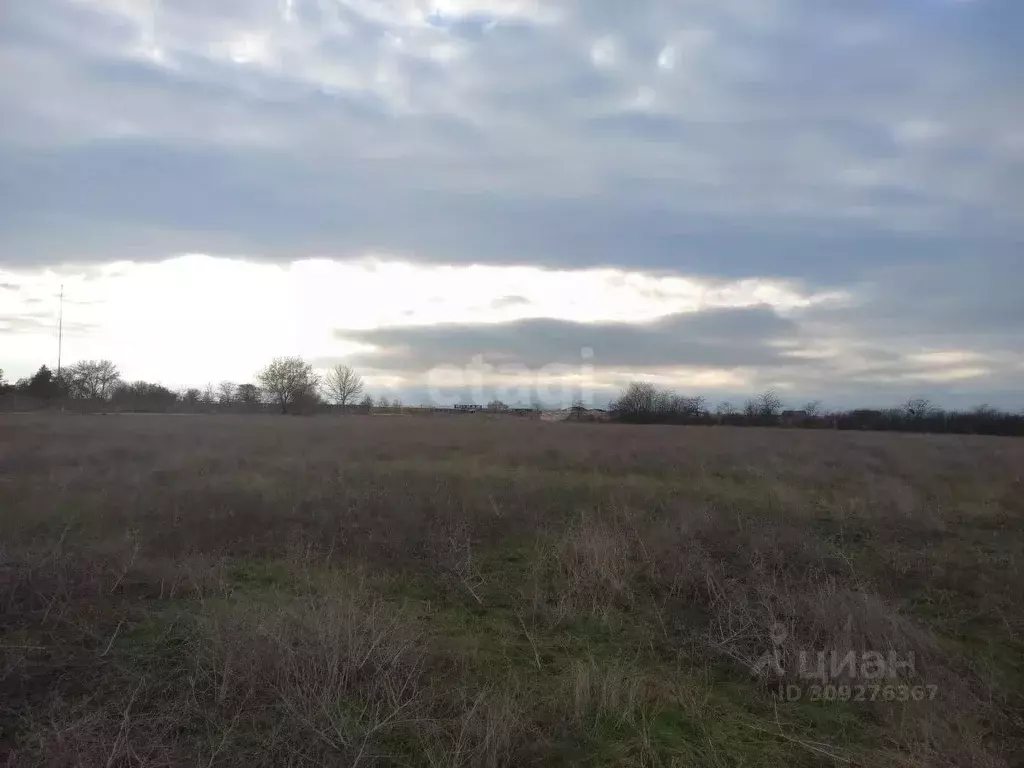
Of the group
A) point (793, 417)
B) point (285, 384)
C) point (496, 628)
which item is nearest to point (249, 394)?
point (285, 384)

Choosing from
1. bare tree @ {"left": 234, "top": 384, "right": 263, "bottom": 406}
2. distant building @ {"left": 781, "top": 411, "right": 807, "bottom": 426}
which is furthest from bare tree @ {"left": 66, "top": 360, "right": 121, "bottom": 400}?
distant building @ {"left": 781, "top": 411, "right": 807, "bottom": 426}

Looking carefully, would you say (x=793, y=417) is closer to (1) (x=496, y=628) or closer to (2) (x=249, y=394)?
(1) (x=496, y=628)

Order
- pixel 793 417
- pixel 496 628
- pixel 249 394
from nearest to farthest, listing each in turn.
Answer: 1. pixel 496 628
2. pixel 793 417
3. pixel 249 394

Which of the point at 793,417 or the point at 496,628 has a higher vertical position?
the point at 793,417

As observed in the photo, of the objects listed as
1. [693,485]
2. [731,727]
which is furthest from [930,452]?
[731,727]

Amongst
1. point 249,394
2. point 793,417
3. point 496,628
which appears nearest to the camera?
point 496,628

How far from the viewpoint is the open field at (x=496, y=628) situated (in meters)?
3.56

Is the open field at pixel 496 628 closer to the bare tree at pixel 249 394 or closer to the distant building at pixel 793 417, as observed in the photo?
the distant building at pixel 793 417

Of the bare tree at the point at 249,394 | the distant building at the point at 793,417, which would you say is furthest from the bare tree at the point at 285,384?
the distant building at the point at 793,417

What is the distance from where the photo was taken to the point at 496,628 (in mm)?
5418

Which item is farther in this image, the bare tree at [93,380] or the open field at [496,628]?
the bare tree at [93,380]

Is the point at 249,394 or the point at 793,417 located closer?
the point at 793,417

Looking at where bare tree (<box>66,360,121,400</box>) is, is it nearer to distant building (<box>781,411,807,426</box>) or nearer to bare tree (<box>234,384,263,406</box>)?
bare tree (<box>234,384,263,406</box>)

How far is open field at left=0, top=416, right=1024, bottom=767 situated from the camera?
3564mm
